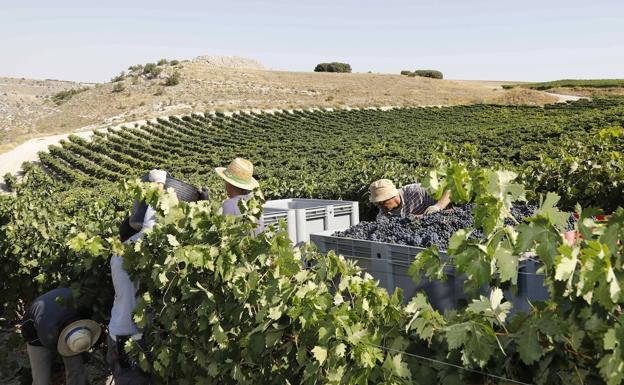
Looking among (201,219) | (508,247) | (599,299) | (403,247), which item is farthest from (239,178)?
(599,299)

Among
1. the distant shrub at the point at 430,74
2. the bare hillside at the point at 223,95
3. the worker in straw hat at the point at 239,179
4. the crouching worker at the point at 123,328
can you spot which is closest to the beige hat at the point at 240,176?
the worker in straw hat at the point at 239,179

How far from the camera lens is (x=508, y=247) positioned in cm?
171

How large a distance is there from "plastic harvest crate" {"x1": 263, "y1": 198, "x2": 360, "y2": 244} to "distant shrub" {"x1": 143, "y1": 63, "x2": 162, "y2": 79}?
245 ft

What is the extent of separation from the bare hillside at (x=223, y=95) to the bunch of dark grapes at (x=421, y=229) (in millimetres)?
47988

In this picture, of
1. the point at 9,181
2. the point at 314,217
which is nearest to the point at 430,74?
the point at 9,181

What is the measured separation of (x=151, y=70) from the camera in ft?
253

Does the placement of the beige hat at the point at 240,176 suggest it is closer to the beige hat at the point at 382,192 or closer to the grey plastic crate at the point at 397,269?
the grey plastic crate at the point at 397,269

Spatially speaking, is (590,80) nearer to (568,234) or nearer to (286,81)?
(286,81)

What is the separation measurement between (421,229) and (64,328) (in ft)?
7.78

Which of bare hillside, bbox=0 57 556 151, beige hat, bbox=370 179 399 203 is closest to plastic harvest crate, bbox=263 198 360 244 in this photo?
beige hat, bbox=370 179 399 203

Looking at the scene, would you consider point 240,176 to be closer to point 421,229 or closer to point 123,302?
point 123,302

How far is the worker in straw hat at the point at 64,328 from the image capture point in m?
3.87

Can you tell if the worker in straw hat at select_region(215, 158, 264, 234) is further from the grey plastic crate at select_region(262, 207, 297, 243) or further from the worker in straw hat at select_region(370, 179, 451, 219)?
the worker in straw hat at select_region(370, 179, 451, 219)

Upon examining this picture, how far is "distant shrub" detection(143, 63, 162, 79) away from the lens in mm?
76000
